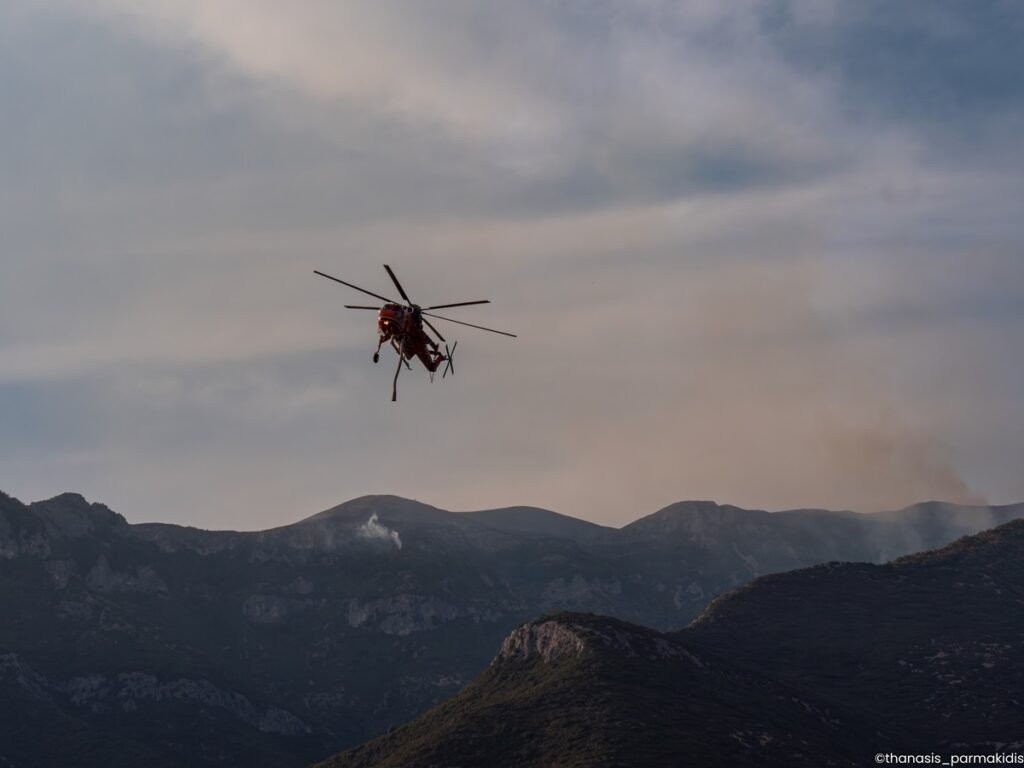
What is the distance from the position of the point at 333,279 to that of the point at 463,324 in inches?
447

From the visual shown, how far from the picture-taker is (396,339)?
111m

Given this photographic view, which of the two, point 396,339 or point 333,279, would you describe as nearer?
point 333,279

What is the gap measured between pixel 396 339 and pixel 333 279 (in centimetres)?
1259

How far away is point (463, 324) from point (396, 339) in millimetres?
7925

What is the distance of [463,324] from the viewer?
10581 cm

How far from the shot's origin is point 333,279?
328 feet
